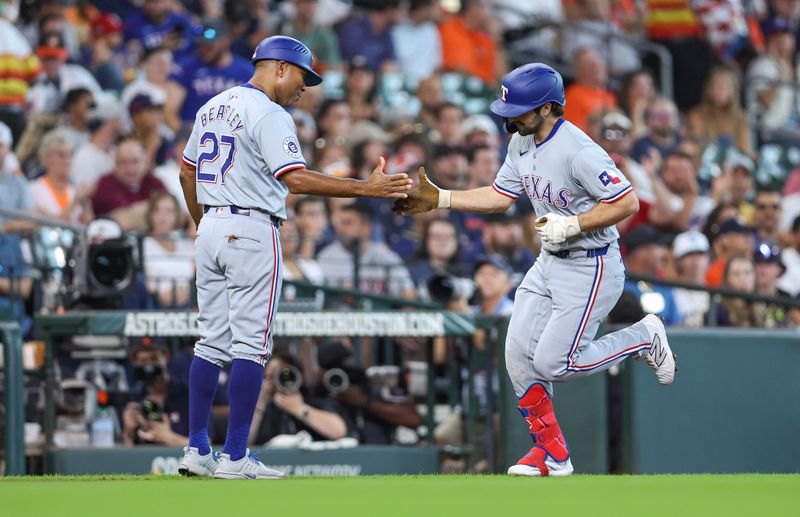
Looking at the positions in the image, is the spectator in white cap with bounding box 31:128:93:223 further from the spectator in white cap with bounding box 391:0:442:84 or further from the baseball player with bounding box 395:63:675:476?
the baseball player with bounding box 395:63:675:476

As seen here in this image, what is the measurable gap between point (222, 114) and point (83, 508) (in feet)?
6.58

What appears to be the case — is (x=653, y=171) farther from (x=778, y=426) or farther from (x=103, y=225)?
(x=103, y=225)

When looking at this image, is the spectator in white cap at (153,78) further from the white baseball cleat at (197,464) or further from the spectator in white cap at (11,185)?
the white baseball cleat at (197,464)

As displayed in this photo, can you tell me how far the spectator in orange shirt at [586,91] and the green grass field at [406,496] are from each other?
803cm

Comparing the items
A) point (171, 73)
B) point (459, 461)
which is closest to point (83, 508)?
point (459, 461)

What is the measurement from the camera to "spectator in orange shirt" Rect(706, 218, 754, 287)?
11.4 meters

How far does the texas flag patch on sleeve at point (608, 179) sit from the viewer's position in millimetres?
6141

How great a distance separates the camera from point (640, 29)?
15.8 metres

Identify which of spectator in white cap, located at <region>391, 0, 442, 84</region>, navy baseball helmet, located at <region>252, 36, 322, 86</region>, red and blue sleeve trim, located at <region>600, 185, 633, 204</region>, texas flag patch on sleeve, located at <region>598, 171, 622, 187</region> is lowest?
red and blue sleeve trim, located at <region>600, 185, 633, 204</region>

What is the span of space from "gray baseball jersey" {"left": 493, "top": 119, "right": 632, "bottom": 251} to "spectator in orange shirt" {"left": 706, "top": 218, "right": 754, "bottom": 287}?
5179mm

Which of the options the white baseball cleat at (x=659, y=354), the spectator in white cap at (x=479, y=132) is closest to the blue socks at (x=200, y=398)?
the white baseball cleat at (x=659, y=354)

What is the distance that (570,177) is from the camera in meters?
6.27

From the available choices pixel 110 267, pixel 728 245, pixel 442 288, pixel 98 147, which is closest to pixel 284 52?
pixel 110 267

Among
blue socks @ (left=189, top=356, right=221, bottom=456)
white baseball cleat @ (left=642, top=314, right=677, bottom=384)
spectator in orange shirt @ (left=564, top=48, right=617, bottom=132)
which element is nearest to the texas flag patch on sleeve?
white baseball cleat @ (left=642, top=314, right=677, bottom=384)
